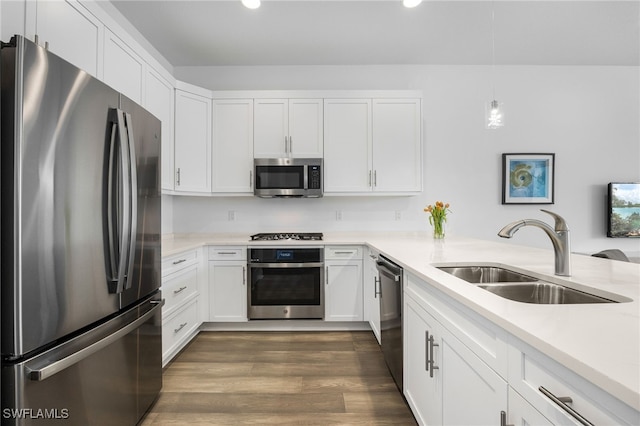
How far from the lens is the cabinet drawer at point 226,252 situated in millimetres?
3146

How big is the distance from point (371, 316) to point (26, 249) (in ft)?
8.39

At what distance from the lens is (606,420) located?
564 millimetres

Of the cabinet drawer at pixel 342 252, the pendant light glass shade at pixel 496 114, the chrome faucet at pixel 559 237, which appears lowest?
the cabinet drawer at pixel 342 252

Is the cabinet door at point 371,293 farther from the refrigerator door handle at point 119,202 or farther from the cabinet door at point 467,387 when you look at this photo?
the refrigerator door handle at point 119,202

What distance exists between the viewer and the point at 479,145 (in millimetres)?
3812

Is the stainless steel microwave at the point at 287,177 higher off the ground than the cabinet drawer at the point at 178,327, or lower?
higher

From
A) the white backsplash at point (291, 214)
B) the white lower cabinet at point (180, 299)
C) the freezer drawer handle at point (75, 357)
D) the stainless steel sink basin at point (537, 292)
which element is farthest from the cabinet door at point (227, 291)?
the stainless steel sink basin at point (537, 292)

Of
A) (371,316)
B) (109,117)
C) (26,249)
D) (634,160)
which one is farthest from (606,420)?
(634,160)

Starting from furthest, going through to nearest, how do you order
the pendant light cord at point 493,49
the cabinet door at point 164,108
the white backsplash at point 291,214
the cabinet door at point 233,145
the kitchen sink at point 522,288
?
the white backsplash at point 291,214
the cabinet door at point 233,145
the pendant light cord at point 493,49
the cabinet door at point 164,108
the kitchen sink at point 522,288

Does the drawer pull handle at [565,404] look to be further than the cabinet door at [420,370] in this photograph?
No

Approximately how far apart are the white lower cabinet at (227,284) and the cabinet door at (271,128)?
1.04 meters

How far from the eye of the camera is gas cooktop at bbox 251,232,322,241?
10.9ft

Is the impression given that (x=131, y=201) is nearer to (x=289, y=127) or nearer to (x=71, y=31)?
(x=71, y=31)

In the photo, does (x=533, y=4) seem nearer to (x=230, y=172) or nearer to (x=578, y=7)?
(x=578, y=7)
